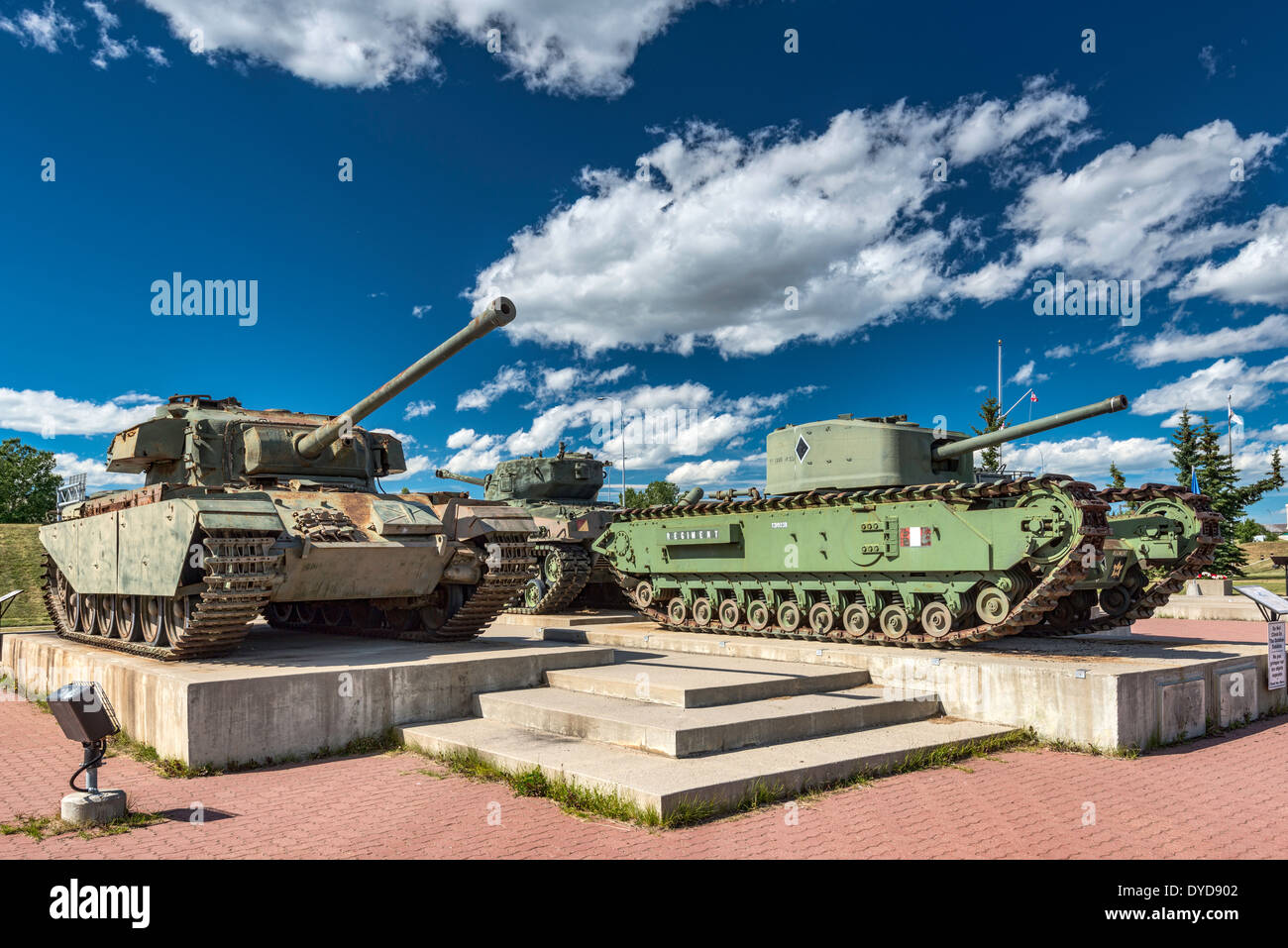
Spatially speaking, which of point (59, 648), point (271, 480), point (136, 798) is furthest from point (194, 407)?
point (136, 798)

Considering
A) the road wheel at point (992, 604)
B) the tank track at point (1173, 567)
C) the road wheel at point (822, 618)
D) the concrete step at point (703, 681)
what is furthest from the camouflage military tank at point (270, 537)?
the tank track at point (1173, 567)

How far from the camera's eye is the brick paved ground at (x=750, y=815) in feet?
20.1

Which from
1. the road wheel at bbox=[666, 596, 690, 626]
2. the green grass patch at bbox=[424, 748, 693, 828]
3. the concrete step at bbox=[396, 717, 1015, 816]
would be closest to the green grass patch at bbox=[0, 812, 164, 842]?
the green grass patch at bbox=[424, 748, 693, 828]

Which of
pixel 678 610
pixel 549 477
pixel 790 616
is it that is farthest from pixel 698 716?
pixel 549 477

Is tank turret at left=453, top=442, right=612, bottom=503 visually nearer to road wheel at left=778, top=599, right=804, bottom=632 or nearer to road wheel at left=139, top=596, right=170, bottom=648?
road wheel at left=778, top=599, right=804, bottom=632

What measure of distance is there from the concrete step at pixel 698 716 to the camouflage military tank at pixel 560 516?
667 cm

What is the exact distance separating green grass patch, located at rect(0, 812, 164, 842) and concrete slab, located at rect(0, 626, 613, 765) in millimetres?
1415

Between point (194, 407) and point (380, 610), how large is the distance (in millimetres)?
3889

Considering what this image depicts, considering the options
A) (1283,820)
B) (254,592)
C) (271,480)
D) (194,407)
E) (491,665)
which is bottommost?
(1283,820)

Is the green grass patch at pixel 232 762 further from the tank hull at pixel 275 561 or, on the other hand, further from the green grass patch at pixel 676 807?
the tank hull at pixel 275 561

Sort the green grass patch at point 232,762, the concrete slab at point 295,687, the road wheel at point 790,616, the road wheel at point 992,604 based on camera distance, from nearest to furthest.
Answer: the green grass patch at point 232,762 → the concrete slab at point 295,687 → the road wheel at point 992,604 → the road wheel at point 790,616

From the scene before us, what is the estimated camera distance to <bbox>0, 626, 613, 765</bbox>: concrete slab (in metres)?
8.52

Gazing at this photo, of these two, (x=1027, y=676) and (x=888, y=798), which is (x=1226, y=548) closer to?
(x=1027, y=676)
